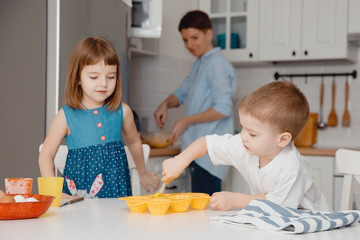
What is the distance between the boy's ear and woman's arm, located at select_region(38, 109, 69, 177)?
78 centimetres

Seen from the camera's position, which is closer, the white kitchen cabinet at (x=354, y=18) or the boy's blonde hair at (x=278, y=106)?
the boy's blonde hair at (x=278, y=106)

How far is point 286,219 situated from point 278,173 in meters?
0.33

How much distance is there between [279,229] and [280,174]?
38cm

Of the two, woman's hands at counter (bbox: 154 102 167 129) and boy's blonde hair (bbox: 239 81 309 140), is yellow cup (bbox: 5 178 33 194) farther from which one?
woman's hands at counter (bbox: 154 102 167 129)

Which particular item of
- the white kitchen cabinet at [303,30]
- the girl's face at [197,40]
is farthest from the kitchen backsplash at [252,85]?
the girl's face at [197,40]

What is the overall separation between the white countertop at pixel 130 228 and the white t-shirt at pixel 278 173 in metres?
0.25

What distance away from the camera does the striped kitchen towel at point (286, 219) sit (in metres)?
1.05

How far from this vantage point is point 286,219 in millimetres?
1104

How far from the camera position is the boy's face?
4.49 feet

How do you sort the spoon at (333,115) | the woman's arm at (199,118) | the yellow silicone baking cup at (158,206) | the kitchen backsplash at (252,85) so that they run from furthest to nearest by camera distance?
the spoon at (333,115)
the kitchen backsplash at (252,85)
the woman's arm at (199,118)
the yellow silicone baking cup at (158,206)

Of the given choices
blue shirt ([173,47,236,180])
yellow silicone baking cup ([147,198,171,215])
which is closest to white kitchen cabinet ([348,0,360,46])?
blue shirt ([173,47,236,180])

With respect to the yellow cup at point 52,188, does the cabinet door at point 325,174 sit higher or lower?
lower

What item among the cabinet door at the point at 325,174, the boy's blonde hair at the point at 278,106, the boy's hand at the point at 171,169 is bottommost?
the cabinet door at the point at 325,174

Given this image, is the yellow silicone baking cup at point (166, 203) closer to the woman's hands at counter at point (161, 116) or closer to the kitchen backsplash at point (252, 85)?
the woman's hands at counter at point (161, 116)
